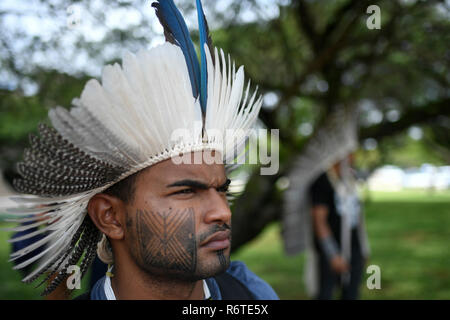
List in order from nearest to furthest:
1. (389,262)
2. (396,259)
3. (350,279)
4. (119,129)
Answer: (119,129) → (350,279) → (389,262) → (396,259)

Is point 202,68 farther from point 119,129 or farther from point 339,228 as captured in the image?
point 339,228

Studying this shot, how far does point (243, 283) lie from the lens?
172 centimetres

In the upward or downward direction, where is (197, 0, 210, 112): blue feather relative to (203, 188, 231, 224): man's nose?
upward

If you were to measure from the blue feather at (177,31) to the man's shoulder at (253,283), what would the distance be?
2.73ft

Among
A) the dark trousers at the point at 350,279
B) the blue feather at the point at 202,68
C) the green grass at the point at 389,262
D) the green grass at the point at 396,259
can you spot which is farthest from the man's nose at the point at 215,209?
the green grass at the point at 396,259

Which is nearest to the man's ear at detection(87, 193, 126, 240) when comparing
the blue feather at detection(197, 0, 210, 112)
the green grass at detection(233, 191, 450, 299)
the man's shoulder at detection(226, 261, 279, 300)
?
the blue feather at detection(197, 0, 210, 112)

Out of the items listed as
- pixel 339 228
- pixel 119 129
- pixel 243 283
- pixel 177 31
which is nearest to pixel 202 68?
pixel 177 31

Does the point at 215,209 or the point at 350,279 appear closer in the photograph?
the point at 215,209

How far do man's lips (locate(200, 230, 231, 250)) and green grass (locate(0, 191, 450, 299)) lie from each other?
3.93m

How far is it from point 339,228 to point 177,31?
10.6ft

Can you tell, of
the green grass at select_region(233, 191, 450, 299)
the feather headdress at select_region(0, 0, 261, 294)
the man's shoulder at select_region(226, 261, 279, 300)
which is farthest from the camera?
the green grass at select_region(233, 191, 450, 299)

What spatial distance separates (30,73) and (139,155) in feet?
9.08

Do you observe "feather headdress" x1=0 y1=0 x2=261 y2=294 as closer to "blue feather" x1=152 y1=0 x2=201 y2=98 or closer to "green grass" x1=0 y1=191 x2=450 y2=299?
"blue feather" x1=152 y1=0 x2=201 y2=98

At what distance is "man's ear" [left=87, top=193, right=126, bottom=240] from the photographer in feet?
4.72
